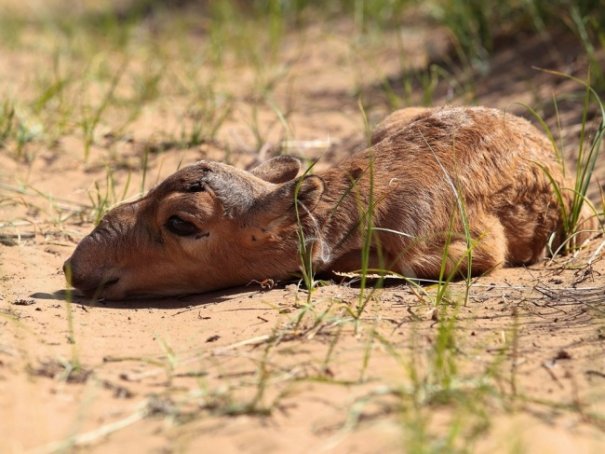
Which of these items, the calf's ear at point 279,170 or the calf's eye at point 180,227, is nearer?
the calf's eye at point 180,227

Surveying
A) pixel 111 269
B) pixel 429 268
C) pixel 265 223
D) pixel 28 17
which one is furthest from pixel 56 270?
pixel 28 17

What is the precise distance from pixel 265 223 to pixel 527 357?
5.95 feet

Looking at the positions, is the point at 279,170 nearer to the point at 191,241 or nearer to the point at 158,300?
the point at 191,241

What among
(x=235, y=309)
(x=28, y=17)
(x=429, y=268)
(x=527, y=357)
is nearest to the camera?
(x=527, y=357)

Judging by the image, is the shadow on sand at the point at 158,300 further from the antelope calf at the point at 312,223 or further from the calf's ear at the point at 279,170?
the calf's ear at the point at 279,170

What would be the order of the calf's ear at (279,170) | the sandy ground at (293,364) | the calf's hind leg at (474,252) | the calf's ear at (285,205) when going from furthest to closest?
the calf's ear at (279,170)
the calf's hind leg at (474,252)
the calf's ear at (285,205)
the sandy ground at (293,364)

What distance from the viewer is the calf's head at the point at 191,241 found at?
18.5 feet

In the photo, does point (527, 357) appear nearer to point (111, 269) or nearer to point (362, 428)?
point (362, 428)

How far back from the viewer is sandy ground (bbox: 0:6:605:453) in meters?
Result: 3.63

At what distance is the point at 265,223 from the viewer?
561 cm

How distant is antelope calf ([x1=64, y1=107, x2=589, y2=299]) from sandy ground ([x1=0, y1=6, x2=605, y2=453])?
165 mm

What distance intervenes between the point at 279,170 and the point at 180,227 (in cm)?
88

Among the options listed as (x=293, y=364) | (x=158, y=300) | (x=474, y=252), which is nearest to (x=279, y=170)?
(x=158, y=300)

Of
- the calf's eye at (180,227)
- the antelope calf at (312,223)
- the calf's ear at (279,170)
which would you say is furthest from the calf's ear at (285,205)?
the calf's ear at (279,170)
